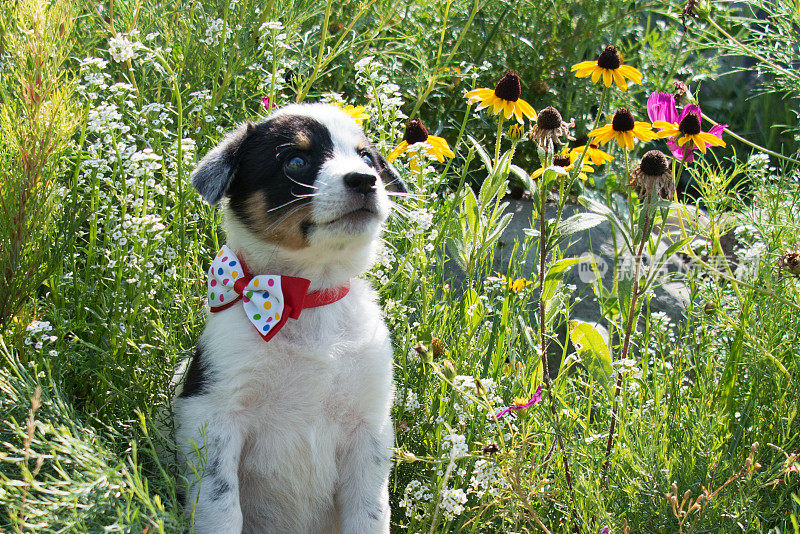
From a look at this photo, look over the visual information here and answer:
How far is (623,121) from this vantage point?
2.65 metres

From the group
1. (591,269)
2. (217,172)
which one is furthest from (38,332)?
(591,269)

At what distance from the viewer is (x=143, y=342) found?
9.83ft

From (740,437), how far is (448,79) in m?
2.82

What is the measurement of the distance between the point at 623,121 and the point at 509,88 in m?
0.41

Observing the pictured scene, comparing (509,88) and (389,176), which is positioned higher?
(509,88)

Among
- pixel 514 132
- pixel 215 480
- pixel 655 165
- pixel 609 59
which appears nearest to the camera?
pixel 215 480

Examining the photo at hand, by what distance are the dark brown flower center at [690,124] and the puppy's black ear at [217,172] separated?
56.1 inches

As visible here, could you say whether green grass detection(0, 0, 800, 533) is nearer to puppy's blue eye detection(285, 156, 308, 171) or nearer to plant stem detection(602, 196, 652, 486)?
plant stem detection(602, 196, 652, 486)

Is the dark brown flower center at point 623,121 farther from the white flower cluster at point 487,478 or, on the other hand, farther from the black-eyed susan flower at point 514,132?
the white flower cluster at point 487,478

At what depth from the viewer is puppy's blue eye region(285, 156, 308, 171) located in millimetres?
2531

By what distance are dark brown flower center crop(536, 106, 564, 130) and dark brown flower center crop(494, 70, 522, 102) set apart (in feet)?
0.72


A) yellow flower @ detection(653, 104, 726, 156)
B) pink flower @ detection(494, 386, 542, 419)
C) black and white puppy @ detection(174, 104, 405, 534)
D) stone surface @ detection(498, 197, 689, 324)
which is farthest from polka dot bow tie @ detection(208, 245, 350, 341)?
stone surface @ detection(498, 197, 689, 324)

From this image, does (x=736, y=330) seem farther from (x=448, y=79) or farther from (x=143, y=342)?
(x=448, y=79)

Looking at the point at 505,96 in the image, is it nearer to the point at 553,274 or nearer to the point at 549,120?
the point at 549,120
